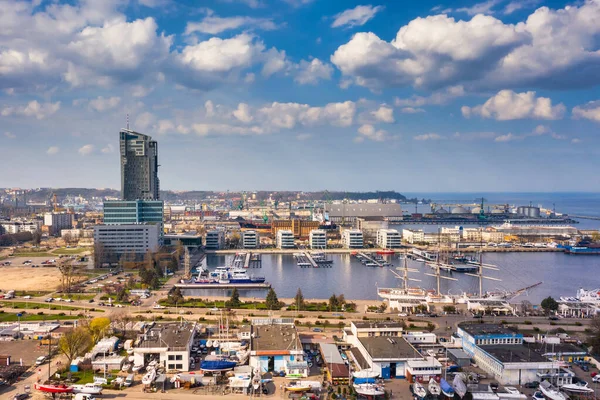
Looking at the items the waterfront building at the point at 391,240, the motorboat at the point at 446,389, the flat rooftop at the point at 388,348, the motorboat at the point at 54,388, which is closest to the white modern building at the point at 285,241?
the waterfront building at the point at 391,240

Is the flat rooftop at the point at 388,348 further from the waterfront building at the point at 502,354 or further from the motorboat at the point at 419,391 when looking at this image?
the waterfront building at the point at 502,354

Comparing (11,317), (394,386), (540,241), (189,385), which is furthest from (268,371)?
(540,241)

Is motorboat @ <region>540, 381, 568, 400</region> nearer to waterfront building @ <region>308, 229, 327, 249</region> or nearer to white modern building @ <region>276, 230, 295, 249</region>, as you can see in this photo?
waterfront building @ <region>308, 229, 327, 249</region>

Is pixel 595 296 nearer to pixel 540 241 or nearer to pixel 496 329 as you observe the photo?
pixel 496 329

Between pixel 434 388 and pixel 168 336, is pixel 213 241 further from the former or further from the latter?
pixel 434 388

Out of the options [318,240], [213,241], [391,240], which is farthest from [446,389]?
[213,241]

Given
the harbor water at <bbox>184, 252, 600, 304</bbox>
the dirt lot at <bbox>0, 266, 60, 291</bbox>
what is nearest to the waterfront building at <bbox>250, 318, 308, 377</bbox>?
the harbor water at <bbox>184, 252, 600, 304</bbox>
